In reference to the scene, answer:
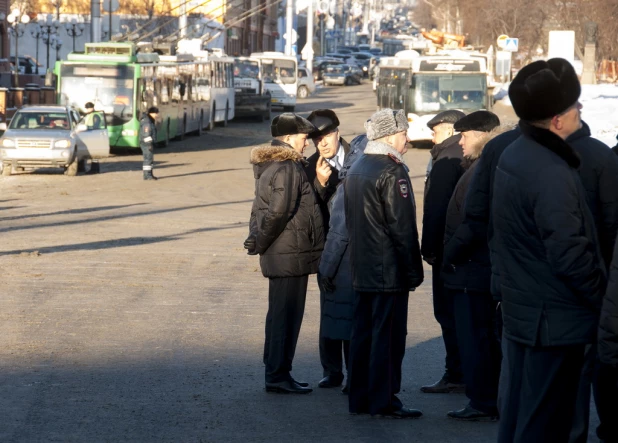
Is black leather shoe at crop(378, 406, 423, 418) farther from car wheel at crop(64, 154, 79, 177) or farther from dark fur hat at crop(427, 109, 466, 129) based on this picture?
car wheel at crop(64, 154, 79, 177)

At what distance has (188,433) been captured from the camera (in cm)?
642

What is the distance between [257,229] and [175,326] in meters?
2.35

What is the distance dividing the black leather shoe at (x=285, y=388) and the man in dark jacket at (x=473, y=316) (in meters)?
1.07

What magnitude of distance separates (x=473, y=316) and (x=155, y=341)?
9.95ft

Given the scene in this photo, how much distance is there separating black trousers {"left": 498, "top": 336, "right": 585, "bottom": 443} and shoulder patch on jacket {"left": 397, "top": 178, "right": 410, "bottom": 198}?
177 cm

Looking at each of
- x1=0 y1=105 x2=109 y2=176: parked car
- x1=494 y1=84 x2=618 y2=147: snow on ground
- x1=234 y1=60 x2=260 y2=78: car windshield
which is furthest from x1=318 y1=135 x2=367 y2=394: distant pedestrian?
x1=234 y1=60 x2=260 y2=78: car windshield

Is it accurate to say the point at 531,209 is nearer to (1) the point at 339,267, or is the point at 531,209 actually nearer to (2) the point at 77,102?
(1) the point at 339,267

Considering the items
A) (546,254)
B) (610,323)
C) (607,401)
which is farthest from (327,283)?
(610,323)

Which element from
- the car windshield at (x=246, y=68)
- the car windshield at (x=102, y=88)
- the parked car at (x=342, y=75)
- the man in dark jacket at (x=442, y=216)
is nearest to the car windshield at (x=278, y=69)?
the car windshield at (x=246, y=68)

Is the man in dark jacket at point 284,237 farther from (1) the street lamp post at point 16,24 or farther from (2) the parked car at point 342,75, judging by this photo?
(2) the parked car at point 342,75

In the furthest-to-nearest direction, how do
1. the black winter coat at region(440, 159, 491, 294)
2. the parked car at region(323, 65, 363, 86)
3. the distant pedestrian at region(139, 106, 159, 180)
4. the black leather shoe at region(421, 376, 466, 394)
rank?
the parked car at region(323, 65, 363, 86), the distant pedestrian at region(139, 106, 159, 180), the black leather shoe at region(421, 376, 466, 394), the black winter coat at region(440, 159, 491, 294)

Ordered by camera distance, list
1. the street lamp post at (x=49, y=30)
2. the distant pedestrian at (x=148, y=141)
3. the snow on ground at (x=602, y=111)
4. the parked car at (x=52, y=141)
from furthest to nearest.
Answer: the street lamp post at (x=49, y=30) < the snow on ground at (x=602, y=111) < the parked car at (x=52, y=141) < the distant pedestrian at (x=148, y=141)

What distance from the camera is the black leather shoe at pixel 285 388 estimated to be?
24.5ft

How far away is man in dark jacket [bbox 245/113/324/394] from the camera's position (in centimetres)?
743
